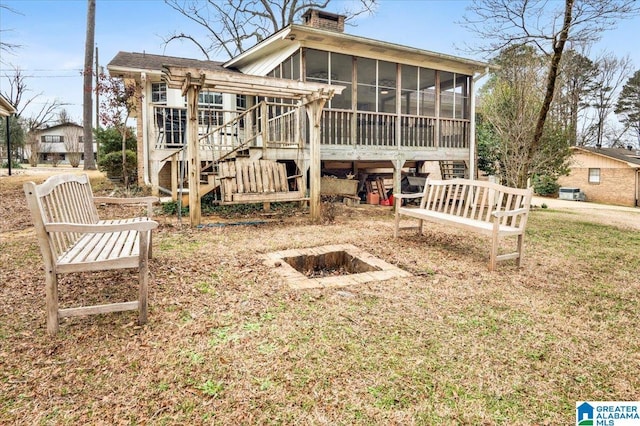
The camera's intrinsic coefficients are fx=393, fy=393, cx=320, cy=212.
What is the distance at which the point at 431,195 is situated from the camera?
20.1 feet

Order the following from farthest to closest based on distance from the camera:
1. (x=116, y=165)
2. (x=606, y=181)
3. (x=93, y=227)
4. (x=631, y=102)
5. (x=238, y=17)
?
1. (x=631, y=102)
2. (x=606, y=181)
3. (x=238, y=17)
4. (x=116, y=165)
5. (x=93, y=227)

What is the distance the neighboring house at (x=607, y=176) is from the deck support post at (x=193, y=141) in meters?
26.0

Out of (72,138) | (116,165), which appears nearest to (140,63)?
(116,165)

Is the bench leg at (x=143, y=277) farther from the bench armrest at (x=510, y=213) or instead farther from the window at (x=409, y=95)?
the window at (x=409, y=95)

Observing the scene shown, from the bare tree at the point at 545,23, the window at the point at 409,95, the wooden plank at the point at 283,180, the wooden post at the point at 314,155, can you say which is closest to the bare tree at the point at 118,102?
the wooden plank at the point at 283,180

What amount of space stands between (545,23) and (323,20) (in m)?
5.69

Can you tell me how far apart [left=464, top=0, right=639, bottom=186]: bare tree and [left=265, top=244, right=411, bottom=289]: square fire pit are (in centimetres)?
590

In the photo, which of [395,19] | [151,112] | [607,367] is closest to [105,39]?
[395,19]

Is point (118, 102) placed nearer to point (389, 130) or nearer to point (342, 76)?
point (342, 76)

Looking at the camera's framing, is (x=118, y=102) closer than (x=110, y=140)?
Yes

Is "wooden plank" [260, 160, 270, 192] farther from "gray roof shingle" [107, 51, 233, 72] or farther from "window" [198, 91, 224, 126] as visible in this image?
"gray roof shingle" [107, 51, 233, 72]

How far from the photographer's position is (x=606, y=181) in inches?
1070

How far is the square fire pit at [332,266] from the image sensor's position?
407 centimetres

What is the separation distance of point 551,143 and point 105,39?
86.3ft
